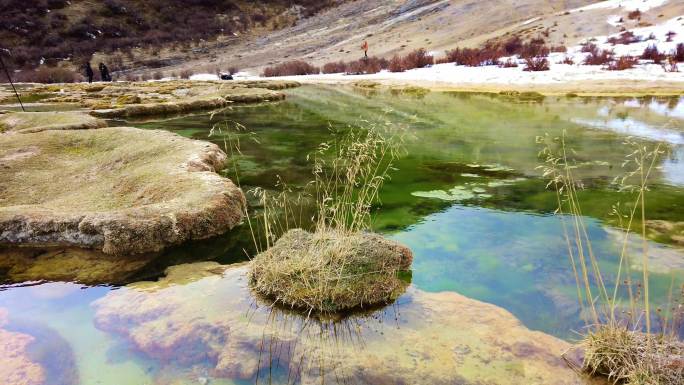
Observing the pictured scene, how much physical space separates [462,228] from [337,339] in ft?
12.3

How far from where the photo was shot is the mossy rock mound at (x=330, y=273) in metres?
5.18

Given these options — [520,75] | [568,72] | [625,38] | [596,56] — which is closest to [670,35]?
[625,38]

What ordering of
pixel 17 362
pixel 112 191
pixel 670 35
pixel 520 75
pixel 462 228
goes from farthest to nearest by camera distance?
pixel 670 35, pixel 520 75, pixel 112 191, pixel 462 228, pixel 17 362

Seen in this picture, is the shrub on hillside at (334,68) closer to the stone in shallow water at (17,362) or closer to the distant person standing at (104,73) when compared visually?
the distant person standing at (104,73)

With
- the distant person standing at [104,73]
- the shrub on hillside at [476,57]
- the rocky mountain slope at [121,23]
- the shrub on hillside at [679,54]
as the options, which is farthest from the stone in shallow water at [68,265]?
the rocky mountain slope at [121,23]

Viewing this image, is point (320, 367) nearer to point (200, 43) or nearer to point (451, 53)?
point (451, 53)

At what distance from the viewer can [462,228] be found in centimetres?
770

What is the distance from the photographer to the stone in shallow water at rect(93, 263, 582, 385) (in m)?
4.17

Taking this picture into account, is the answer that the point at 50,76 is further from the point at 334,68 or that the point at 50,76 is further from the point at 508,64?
the point at 508,64

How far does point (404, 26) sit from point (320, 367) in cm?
5550

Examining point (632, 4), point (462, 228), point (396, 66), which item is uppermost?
point (632, 4)

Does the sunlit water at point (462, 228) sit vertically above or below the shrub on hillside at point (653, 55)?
below

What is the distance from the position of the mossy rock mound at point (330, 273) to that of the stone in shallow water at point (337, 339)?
0.63 ft

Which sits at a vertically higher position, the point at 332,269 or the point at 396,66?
the point at 396,66
